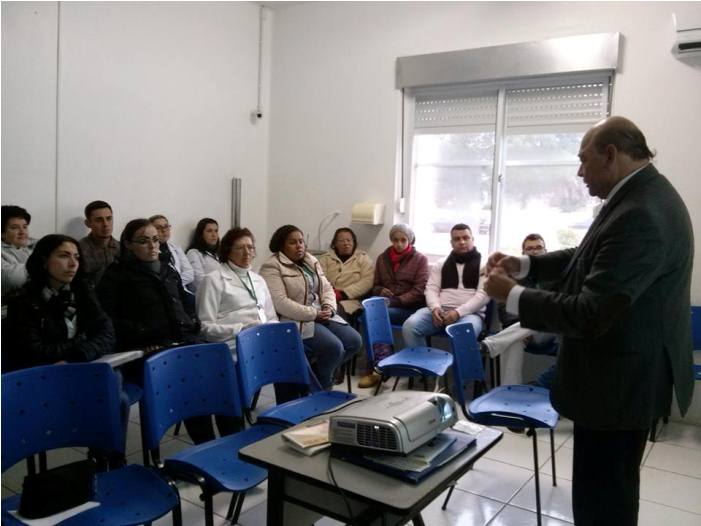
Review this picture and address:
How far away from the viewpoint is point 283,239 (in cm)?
400

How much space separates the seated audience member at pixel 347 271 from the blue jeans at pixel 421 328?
21.3 inches

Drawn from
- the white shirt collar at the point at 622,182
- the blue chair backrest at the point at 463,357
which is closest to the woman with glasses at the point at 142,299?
the blue chair backrest at the point at 463,357

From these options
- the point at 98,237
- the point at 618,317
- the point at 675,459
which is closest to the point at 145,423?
the point at 618,317

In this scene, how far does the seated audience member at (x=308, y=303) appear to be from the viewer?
385cm

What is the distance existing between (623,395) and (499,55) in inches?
141

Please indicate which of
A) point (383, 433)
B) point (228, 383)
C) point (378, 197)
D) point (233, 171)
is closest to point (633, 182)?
point (383, 433)

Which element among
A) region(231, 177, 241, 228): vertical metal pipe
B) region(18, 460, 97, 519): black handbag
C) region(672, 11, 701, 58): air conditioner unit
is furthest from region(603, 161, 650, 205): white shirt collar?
region(231, 177, 241, 228): vertical metal pipe

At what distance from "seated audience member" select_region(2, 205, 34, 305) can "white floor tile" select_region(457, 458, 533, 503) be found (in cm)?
277

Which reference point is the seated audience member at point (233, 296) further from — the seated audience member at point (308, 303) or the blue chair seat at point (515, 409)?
the blue chair seat at point (515, 409)

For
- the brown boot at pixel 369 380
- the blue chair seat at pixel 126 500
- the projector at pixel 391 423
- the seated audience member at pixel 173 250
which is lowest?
the brown boot at pixel 369 380

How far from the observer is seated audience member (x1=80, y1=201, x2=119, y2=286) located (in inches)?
159

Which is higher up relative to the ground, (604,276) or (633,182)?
(633,182)

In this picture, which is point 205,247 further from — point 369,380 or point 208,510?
point 208,510

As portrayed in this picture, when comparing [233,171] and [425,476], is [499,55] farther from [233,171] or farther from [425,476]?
[425,476]
